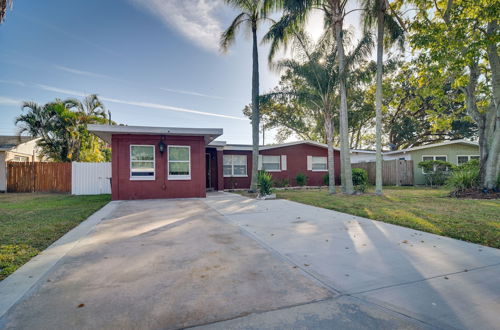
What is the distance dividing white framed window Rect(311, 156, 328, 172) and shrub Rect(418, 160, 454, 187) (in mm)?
6310

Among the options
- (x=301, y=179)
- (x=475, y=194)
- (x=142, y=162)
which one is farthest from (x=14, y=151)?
(x=475, y=194)

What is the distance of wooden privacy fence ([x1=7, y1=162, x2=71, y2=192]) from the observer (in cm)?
1398

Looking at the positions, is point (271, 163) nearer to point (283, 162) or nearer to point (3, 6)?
point (283, 162)

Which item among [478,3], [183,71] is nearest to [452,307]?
[478,3]

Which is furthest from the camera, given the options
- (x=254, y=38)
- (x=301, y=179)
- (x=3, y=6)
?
(x=301, y=179)

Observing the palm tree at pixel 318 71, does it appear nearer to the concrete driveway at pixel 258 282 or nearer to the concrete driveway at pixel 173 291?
the concrete driveway at pixel 258 282

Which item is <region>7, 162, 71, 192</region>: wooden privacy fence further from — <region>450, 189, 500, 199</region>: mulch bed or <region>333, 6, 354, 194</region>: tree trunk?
<region>450, 189, 500, 199</region>: mulch bed

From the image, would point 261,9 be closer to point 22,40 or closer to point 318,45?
point 318,45

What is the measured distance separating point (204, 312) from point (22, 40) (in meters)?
14.3

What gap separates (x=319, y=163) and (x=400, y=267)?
1577 cm

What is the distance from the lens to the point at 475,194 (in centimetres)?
1007

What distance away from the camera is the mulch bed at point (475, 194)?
958 centimetres

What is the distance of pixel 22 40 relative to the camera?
10.8 meters

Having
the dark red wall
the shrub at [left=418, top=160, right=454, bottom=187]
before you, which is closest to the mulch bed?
the shrub at [left=418, top=160, right=454, bottom=187]
